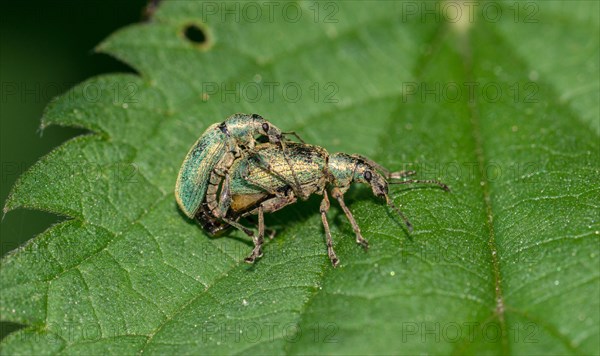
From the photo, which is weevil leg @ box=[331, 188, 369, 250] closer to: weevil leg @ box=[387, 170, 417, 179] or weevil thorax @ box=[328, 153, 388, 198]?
weevil thorax @ box=[328, 153, 388, 198]

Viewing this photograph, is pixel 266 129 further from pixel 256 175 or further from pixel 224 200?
pixel 224 200

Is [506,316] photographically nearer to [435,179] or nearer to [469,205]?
[469,205]

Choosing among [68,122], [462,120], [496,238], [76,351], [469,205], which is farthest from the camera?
[462,120]

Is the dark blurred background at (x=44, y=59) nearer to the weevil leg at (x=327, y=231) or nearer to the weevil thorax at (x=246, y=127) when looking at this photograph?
the weevil thorax at (x=246, y=127)

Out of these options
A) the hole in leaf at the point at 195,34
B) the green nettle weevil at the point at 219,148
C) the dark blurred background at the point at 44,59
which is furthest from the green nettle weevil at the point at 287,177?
the dark blurred background at the point at 44,59

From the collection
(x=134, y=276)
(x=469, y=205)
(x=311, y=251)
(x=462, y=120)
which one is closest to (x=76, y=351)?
(x=134, y=276)

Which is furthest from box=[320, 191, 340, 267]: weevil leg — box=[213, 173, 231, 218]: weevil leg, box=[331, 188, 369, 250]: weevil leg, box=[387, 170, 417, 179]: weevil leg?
box=[213, 173, 231, 218]: weevil leg
